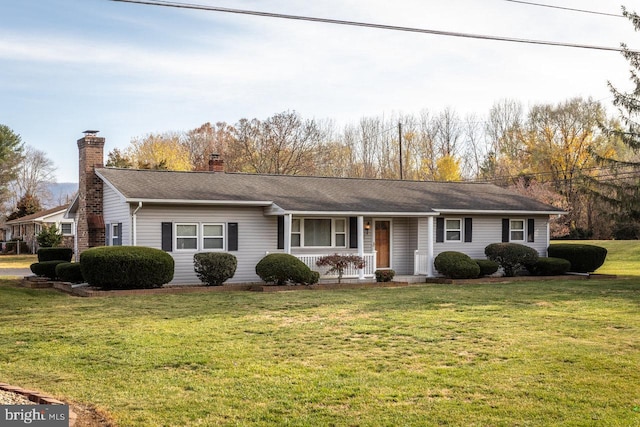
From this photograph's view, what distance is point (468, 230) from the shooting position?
27.0 meters

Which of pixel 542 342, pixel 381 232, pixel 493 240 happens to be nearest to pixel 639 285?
pixel 493 240

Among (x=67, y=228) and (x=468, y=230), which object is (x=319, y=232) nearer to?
(x=468, y=230)

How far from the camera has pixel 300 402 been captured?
7.62m

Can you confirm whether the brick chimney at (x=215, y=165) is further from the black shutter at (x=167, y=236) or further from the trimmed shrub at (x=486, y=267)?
the trimmed shrub at (x=486, y=267)

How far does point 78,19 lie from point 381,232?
15113 mm

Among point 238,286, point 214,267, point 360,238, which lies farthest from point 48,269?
point 360,238

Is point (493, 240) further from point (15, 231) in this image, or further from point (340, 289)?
point (15, 231)

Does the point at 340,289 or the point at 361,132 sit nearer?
the point at 340,289

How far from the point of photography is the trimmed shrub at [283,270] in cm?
2152

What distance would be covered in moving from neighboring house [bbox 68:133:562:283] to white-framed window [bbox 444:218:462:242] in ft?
0.13

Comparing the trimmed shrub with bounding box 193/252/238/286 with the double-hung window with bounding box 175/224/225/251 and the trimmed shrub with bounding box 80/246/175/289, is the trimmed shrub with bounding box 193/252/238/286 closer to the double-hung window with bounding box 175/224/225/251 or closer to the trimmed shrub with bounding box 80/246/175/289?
the double-hung window with bounding box 175/224/225/251

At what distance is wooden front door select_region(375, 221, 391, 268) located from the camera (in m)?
26.3

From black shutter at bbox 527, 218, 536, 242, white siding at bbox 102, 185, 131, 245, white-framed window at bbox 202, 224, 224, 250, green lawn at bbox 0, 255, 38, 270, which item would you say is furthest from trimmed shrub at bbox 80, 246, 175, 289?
green lawn at bbox 0, 255, 38, 270

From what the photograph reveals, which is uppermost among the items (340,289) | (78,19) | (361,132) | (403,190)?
(361,132)
